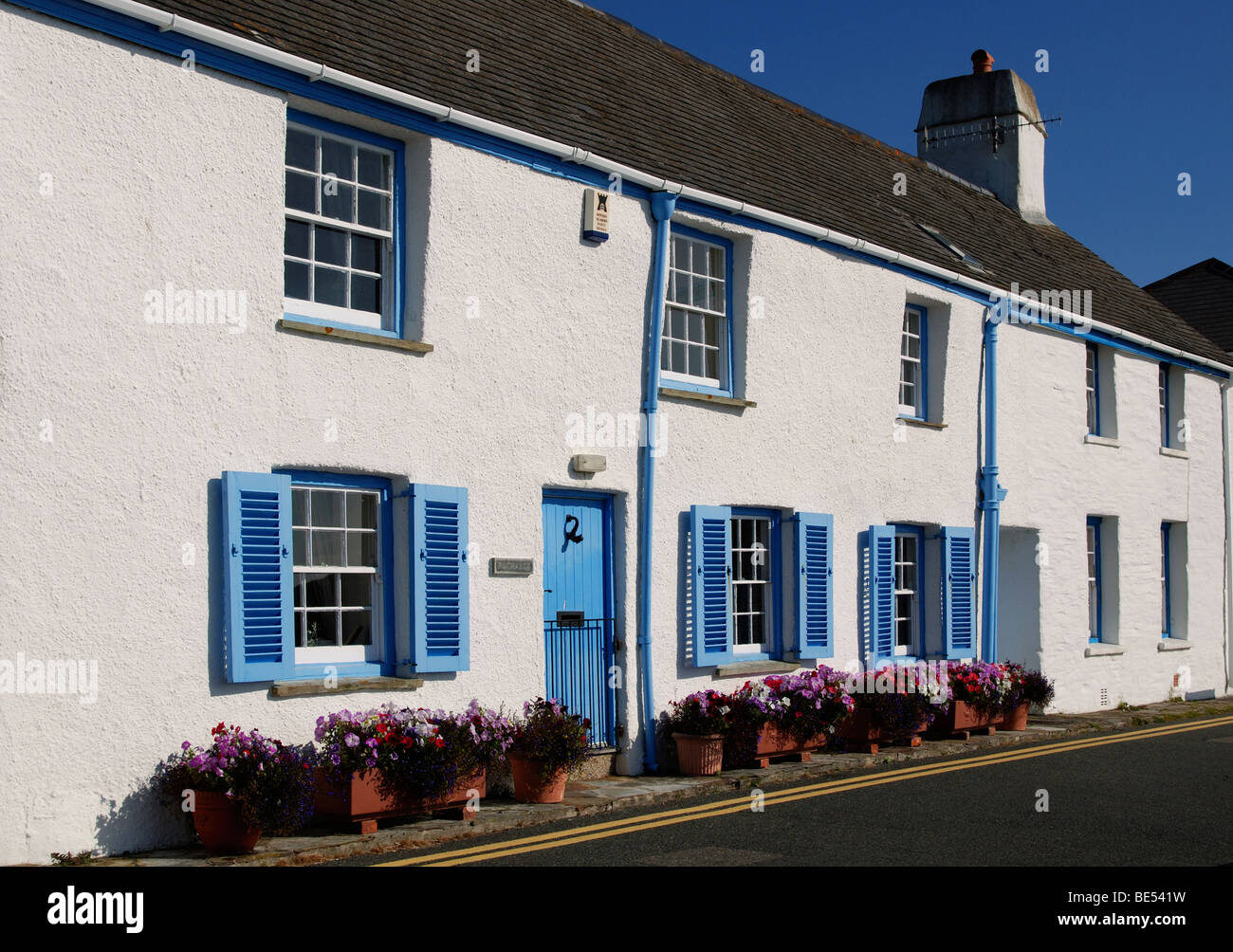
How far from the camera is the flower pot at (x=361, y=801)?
877 cm

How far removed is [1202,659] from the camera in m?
21.4

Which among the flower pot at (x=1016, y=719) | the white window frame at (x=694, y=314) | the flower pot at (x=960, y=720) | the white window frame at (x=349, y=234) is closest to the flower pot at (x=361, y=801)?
the white window frame at (x=349, y=234)

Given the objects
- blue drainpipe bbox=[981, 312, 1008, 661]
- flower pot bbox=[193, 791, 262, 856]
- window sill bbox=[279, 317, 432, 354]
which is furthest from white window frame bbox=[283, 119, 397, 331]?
blue drainpipe bbox=[981, 312, 1008, 661]

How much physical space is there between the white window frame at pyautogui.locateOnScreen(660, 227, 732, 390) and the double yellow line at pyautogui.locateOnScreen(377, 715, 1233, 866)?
4.07 meters

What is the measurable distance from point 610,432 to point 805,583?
303 centimetres

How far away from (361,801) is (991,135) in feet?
62.1

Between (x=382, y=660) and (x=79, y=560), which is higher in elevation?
(x=79, y=560)

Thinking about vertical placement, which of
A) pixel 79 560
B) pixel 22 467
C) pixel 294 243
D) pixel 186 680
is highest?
pixel 294 243

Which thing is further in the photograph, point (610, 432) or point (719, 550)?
point (719, 550)

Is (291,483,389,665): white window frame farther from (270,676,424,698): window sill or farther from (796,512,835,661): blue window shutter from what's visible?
(796,512,835,661): blue window shutter

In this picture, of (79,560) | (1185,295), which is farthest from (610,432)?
(1185,295)

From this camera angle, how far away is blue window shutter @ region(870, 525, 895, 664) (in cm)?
1455
